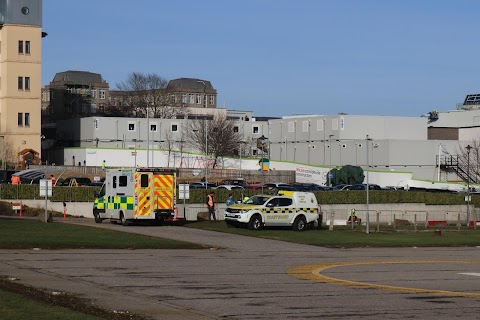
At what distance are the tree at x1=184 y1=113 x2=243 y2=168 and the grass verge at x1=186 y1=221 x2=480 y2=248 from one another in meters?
71.6

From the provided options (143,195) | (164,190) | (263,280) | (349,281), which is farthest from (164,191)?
(349,281)

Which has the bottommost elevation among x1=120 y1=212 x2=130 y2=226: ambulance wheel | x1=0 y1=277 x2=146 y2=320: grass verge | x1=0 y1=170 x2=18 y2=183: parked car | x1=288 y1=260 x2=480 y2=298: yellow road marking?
x1=288 y1=260 x2=480 y2=298: yellow road marking

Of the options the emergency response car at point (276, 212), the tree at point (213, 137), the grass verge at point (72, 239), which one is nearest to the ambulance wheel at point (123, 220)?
the grass verge at point (72, 239)

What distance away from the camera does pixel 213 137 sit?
12425 centimetres

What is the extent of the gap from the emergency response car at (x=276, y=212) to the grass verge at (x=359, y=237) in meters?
0.47

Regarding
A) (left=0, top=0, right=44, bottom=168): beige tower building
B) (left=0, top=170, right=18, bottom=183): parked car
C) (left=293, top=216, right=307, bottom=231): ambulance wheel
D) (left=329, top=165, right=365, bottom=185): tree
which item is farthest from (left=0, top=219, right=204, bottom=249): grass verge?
(left=0, top=0, right=44, bottom=168): beige tower building

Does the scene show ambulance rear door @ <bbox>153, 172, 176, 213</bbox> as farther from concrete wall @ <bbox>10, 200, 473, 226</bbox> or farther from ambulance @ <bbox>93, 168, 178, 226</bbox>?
concrete wall @ <bbox>10, 200, 473, 226</bbox>

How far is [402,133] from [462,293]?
310ft

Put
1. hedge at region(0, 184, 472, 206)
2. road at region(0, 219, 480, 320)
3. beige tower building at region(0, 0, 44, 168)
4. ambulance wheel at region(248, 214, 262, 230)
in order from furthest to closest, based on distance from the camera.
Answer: beige tower building at region(0, 0, 44, 168) < hedge at region(0, 184, 472, 206) < ambulance wheel at region(248, 214, 262, 230) < road at region(0, 219, 480, 320)

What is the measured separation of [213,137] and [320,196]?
59.2m

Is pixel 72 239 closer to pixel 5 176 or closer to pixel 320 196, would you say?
pixel 320 196

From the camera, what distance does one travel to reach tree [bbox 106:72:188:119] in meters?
154

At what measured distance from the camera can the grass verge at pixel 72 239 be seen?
32875mm

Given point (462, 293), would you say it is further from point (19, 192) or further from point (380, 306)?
point (19, 192)
